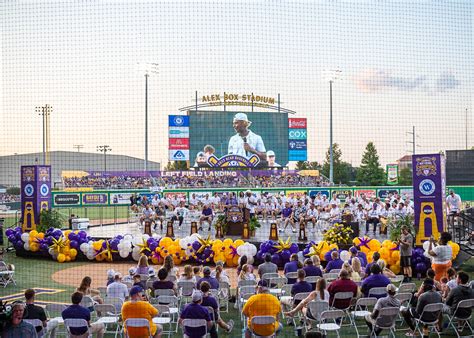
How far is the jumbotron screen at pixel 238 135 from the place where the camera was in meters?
43.7

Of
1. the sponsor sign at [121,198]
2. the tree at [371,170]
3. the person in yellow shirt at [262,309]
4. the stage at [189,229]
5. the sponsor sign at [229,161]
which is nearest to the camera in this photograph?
the person in yellow shirt at [262,309]

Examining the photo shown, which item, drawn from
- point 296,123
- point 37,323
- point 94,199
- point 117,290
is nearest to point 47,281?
point 117,290

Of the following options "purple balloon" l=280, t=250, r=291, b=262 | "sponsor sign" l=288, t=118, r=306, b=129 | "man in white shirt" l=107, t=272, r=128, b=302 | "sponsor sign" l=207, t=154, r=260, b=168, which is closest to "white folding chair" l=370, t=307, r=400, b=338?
"man in white shirt" l=107, t=272, r=128, b=302

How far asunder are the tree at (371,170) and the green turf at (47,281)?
4112cm

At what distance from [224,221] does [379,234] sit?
17.7 ft

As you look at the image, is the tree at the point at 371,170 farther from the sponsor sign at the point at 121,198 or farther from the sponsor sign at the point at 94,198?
the sponsor sign at the point at 94,198

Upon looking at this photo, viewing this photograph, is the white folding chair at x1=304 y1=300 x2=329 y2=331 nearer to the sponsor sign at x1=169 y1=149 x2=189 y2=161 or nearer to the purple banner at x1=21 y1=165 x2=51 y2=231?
the purple banner at x1=21 y1=165 x2=51 y2=231

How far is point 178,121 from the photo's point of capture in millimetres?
43062

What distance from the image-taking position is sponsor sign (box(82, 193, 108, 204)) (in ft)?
109

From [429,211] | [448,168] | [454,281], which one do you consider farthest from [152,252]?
[448,168]

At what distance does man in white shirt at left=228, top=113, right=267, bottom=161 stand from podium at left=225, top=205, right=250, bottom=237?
85.6ft

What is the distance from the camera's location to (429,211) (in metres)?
13.2

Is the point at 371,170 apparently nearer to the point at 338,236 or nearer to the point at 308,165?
the point at 308,165

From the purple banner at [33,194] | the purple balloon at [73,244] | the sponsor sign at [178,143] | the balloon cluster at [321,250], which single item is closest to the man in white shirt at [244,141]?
the sponsor sign at [178,143]
